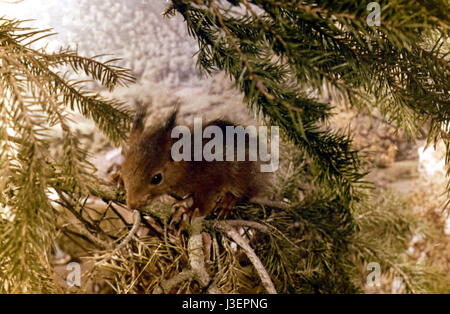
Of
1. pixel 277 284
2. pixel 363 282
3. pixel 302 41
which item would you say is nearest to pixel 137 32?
pixel 302 41

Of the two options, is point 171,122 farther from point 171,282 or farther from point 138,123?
point 171,282

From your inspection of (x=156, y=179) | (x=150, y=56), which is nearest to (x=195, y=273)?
(x=156, y=179)

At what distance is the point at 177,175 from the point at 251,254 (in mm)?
167

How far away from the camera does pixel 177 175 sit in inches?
23.6

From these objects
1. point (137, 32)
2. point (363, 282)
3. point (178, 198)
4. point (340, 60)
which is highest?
point (137, 32)

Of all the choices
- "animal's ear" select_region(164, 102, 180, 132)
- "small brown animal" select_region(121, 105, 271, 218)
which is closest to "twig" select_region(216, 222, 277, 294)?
"small brown animal" select_region(121, 105, 271, 218)

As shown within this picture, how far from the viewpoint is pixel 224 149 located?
0.61 metres

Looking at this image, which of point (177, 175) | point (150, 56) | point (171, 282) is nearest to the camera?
point (171, 282)

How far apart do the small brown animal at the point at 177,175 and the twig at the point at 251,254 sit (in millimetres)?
31

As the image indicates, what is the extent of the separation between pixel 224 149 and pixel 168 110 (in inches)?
4.4

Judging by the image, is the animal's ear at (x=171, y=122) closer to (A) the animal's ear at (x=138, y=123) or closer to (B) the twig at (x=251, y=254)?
(A) the animal's ear at (x=138, y=123)

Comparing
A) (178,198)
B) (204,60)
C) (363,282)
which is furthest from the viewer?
(363,282)

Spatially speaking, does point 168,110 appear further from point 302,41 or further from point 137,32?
point 302,41

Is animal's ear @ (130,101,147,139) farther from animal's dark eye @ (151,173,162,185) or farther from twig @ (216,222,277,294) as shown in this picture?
twig @ (216,222,277,294)
